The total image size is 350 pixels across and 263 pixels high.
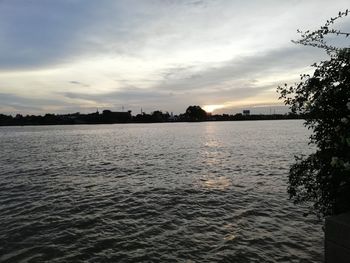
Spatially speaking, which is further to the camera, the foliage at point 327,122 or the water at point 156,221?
the water at point 156,221

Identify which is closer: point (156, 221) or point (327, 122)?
point (327, 122)

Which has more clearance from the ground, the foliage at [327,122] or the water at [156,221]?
the foliage at [327,122]

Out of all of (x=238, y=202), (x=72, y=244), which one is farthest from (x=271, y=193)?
(x=72, y=244)

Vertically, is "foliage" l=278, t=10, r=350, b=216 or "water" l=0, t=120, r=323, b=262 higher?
"foliage" l=278, t=10, r=350, b=216

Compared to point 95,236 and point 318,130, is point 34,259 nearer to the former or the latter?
point 95,236

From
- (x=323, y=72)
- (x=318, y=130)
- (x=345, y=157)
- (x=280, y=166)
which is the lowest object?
(x=280, y=166)

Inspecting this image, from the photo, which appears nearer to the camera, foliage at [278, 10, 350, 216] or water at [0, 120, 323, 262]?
foliage at [278, 10, 350, 216]

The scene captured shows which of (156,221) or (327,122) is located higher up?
(327,122)

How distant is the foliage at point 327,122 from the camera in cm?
668

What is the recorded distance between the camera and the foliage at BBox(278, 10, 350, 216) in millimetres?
6676

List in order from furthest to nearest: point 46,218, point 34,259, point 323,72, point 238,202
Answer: point 238,202, point 46,218, point 34,259, point 323,72

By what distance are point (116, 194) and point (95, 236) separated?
23.9 ft

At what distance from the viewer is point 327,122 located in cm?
735

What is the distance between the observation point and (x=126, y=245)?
39.6ft
